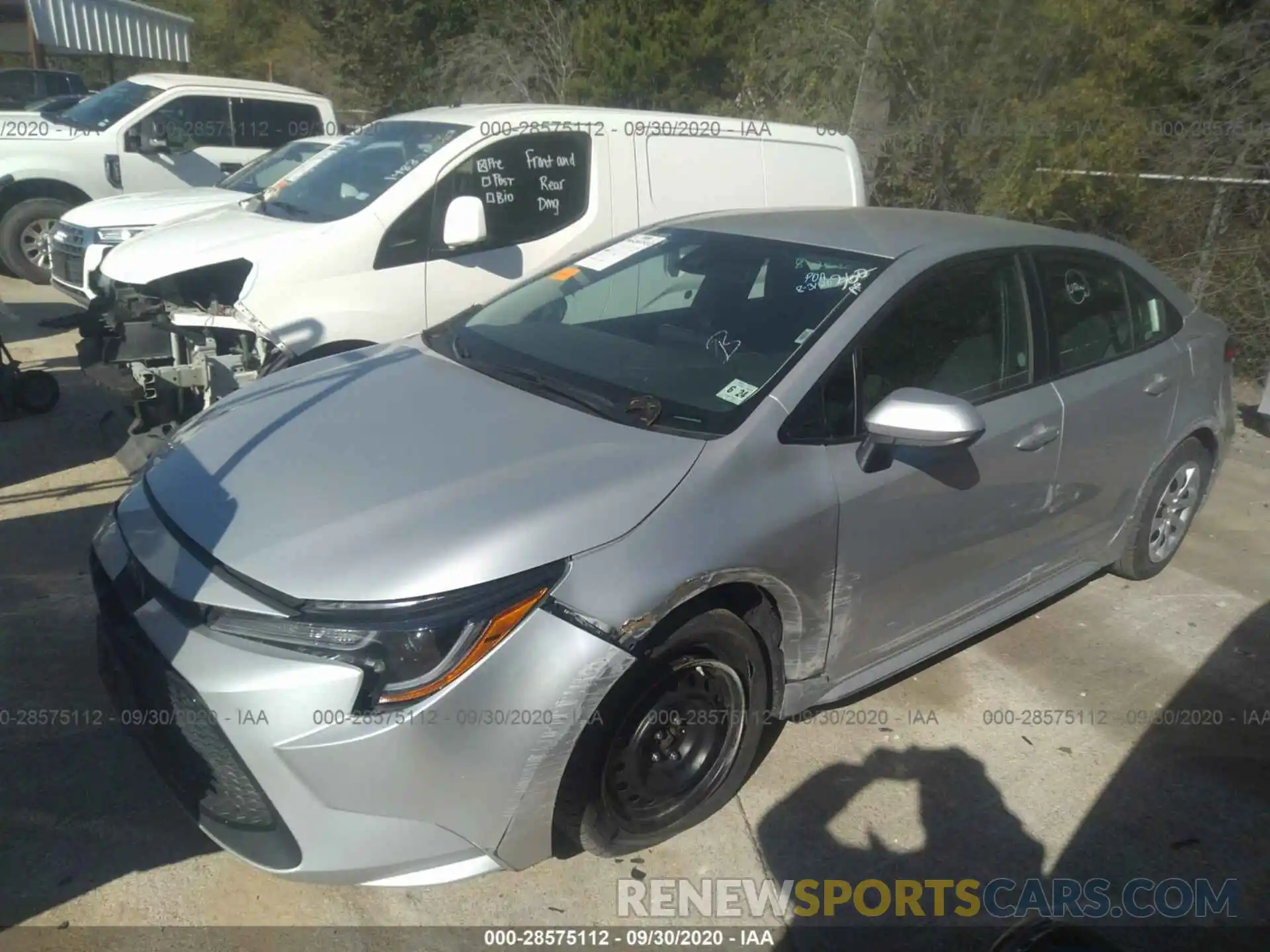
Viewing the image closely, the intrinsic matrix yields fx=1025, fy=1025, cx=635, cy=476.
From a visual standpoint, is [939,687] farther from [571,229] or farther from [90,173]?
[90,173]

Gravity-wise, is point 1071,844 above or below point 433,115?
below

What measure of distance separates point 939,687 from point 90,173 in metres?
9.40

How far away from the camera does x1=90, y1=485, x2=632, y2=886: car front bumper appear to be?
2311 mm

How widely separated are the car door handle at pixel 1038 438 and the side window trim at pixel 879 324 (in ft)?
0.49

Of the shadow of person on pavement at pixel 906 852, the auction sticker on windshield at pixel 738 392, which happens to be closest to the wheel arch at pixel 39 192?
the auction sticker on windshield at pixel 738 392

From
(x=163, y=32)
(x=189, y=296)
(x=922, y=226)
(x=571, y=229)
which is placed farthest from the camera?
(x=163, y=32)

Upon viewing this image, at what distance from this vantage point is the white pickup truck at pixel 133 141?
9586 mm

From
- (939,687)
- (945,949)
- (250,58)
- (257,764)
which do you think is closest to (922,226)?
(939,687)

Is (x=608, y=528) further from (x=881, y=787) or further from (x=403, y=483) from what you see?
(x=881, y=787)

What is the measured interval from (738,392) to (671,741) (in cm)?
103

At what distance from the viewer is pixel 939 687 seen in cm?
398

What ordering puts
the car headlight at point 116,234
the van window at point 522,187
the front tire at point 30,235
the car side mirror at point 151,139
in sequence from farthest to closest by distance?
the car side mirror at point 151,139 < the front tire at point 30,235 < the car headlight at point 116,234 < the van window at point 522,187

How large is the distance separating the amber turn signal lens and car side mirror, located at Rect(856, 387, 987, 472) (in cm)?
115

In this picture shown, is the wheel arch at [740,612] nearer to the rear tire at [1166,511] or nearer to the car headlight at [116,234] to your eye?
the rear tire at [1166,511]
